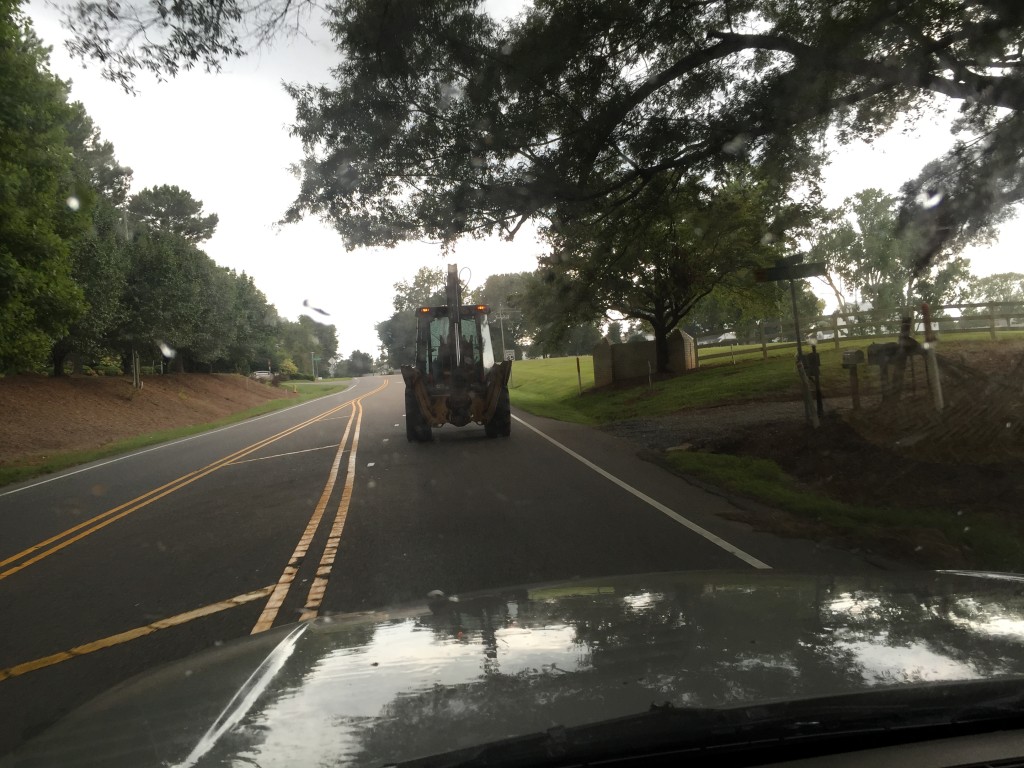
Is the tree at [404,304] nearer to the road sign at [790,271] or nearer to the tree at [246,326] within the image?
the tree at [246,326]

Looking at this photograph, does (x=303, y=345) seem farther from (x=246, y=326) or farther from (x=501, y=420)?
(x=501, y=420)

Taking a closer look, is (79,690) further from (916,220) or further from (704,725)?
(916,220)

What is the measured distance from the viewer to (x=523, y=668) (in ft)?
10.2

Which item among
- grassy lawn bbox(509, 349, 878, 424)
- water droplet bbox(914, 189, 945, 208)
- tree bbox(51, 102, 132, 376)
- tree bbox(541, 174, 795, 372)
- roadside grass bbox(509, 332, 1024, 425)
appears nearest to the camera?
water droplet bbox(914, 189, 945, 208)

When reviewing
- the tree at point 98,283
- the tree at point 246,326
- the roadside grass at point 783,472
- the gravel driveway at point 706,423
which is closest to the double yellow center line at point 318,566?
the roadside grass at point 783,472

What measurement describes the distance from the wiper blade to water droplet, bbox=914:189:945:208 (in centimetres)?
1235

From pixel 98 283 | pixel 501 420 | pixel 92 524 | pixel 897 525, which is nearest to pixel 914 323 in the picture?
pixel 501 420

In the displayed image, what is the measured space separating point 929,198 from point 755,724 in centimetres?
1298

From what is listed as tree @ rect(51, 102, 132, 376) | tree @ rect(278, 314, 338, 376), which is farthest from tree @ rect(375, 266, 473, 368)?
tree @ rect(51, 102, 132, 376)

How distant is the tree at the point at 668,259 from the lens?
20.7 metres

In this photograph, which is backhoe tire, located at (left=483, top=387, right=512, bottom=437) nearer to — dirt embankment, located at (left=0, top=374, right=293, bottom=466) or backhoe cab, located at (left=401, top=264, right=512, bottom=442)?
backhoe cab, located at (left=401, top=264, right=512, bottom=442)

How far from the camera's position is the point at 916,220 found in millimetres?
13531

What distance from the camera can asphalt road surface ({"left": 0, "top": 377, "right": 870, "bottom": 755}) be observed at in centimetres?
561

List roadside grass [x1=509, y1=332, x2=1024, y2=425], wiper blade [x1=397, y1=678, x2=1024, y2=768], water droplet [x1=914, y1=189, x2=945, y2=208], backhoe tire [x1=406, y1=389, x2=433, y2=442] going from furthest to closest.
Answer: roadside grass [x1=509, y1=332, x2=1024, y2=425] → backhoe tire [x1=406, y1=389, x2=433, y2=442] → water droplet [x1=914, y1=189, x2=945, y2=208] → wiper blade [x1=397, y1=678, x2=1024, y2=768]
